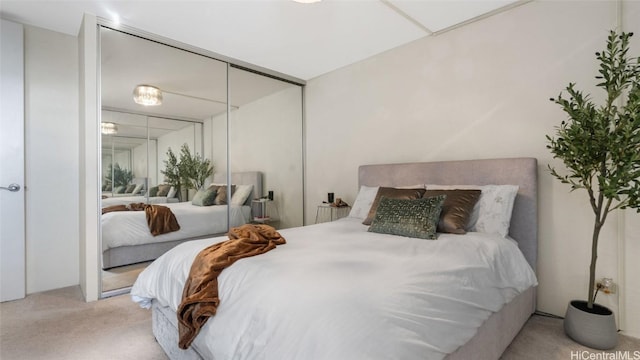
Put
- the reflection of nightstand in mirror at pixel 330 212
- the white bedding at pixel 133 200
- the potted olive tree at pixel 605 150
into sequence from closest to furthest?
the potted olive tree at pixel 605 150
the white bedding at pixel 133 200
the reflection of nightstand in mirror at pixel 330 212

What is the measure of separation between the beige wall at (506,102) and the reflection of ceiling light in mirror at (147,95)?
2288mm

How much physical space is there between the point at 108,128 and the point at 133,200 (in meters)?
0.73

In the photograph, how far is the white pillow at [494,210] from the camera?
7.70 feet

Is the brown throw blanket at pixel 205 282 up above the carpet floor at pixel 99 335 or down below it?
above

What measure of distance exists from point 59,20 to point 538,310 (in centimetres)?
497

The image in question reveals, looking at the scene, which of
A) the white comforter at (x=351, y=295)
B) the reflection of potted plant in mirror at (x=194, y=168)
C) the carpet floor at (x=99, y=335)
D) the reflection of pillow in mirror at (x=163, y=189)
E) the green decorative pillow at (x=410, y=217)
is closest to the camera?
the white comforter at (x=351, y=295)

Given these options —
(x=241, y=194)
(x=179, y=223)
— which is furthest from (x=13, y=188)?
(x=241, y=194)

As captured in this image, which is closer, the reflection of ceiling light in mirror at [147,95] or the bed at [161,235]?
the bed at [161,235]

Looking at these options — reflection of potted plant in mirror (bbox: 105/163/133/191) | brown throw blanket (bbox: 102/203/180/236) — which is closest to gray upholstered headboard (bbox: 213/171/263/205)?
brown throw blanket (bbox: 102/203/180/236)

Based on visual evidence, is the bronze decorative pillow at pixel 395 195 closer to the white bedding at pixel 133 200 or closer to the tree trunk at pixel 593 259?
the tree trunk at pixel 593 259

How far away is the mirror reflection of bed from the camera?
9.69 ft

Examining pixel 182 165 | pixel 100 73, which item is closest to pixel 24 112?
pixel 100 73

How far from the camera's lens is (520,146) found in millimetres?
→ 2574

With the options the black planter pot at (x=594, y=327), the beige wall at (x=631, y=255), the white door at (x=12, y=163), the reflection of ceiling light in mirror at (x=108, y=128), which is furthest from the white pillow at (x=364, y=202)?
the white door at (x=12, y=163)
